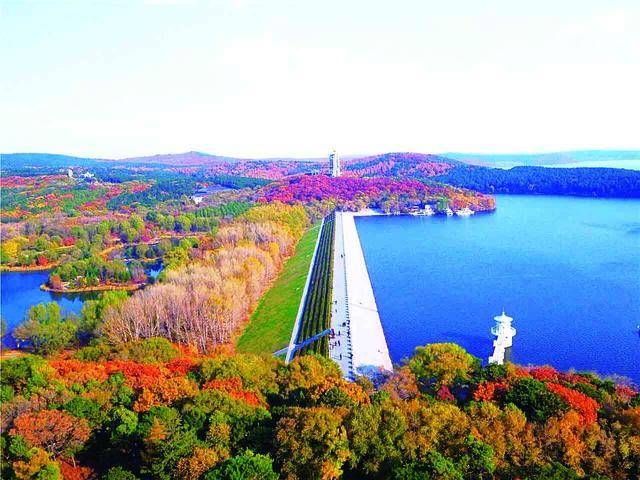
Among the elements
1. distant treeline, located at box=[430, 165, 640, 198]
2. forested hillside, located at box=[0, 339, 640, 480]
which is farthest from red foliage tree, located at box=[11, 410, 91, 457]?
distant treeline, located at box=[430, 165, 640, 198]

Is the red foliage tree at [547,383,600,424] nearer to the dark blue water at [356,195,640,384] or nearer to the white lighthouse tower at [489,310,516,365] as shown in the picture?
the dark blue water at [356,195,640,384]

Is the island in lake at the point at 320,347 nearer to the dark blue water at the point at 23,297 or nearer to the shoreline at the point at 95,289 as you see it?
the shoreline at the point at 95,289

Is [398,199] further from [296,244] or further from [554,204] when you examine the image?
[296,244]

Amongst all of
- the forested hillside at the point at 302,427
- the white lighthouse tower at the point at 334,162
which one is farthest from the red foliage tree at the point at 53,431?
the white lighthouse tower at the point at 334,162

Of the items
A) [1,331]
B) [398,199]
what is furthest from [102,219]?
[398,199]

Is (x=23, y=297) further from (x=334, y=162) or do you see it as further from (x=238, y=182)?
(x=334, y=162)
